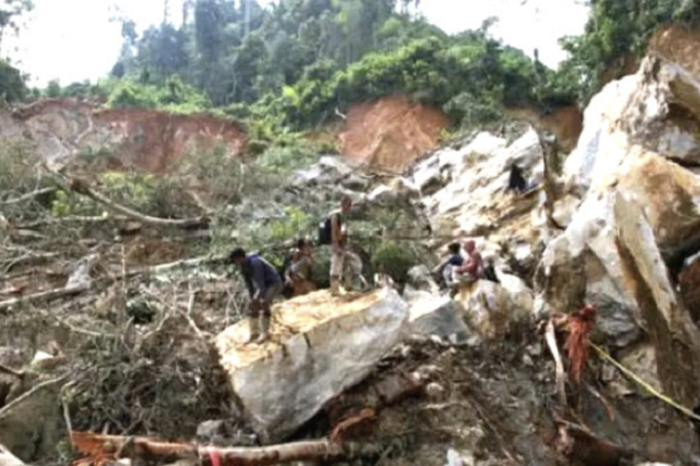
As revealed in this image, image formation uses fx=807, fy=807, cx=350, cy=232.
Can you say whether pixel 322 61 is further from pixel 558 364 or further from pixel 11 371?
pixel 11 371

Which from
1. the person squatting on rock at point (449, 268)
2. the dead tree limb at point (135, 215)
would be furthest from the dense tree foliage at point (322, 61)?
the person squatting on rock at point (449, 268)

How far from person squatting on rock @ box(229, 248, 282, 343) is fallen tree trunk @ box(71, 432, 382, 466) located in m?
1.21

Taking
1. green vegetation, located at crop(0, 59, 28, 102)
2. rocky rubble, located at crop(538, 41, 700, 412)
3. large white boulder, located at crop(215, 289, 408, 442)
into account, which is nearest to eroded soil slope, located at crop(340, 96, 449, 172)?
green vegetation, located at crop(0, 59, 28, 102)

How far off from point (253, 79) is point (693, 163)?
77.1 ft

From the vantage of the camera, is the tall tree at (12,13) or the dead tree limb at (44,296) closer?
the dead tree limb at (44,296)

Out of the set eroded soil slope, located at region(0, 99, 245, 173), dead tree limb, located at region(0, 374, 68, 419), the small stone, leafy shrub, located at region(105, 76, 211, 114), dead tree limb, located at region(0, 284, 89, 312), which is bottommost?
the small stone

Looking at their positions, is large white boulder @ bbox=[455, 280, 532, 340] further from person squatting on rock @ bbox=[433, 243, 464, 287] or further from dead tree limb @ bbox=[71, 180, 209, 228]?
dead tree limb @ bbox=[71, 180, 209, 228]

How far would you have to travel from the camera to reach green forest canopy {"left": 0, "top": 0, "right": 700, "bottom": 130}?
65.9ft

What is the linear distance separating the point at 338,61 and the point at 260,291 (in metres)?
25.1

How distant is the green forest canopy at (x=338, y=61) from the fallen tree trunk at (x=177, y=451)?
45.7 ft

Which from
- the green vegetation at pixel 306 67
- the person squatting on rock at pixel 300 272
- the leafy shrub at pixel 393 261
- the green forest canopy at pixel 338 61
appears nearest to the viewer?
the person squatting on rock at pixel 300 272

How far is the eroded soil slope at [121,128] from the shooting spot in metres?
22.1

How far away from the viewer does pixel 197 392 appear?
7508 millimetres

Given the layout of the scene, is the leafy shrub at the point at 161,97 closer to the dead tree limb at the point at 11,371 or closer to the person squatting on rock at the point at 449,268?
the person squatting on rock at the point at 449,268
